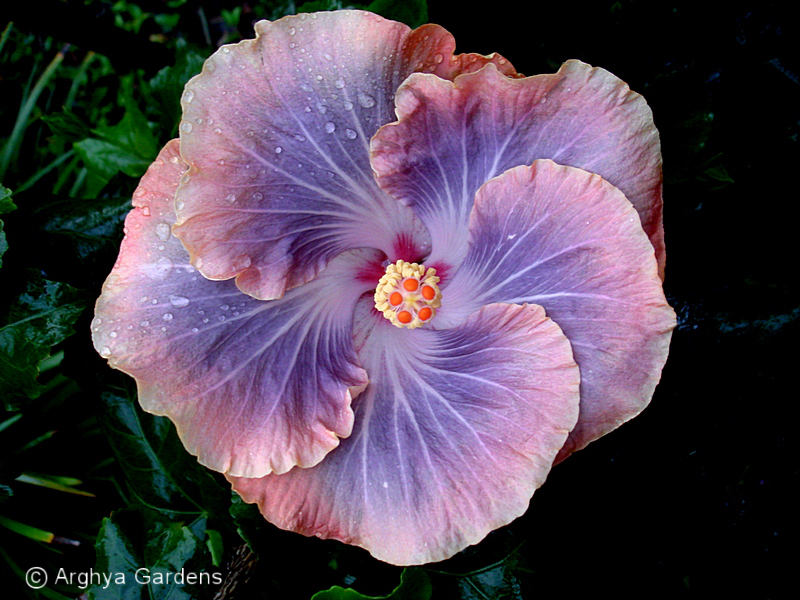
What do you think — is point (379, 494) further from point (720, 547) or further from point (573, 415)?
point (720, 547)

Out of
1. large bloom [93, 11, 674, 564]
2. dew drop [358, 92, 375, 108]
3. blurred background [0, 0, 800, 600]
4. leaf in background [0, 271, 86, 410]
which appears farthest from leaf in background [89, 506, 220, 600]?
dew drop [358, 92, 375, 108]

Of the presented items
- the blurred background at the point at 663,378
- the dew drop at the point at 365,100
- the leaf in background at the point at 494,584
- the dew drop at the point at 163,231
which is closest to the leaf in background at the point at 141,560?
the blurred background at the point at 663,378

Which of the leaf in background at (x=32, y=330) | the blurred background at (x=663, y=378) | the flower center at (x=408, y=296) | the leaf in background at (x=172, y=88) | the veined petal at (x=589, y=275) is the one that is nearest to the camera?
the veined petal at (x=589, y=275)

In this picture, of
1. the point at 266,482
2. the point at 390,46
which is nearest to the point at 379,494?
the point at 266,482

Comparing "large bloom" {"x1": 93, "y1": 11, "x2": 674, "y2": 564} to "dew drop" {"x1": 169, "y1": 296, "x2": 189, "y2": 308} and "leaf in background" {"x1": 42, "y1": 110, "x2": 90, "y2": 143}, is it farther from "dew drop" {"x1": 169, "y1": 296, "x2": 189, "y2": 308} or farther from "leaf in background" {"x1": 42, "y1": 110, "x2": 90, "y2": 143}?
"leaf in background" {"x1": 42, "y1": 110, "x2": 90, "y2": 143}

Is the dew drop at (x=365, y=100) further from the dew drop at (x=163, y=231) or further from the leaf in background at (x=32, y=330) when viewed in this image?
the leaf in background at (x=32, y=330)

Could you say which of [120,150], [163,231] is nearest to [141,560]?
[163,231]

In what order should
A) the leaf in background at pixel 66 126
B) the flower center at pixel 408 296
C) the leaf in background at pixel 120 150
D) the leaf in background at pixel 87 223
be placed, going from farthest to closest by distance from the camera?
the leaf in background at pixel 66 126 < the leaf in background at pixel 120 150 < the leaf in background at pixel 87 223 < the flower center at pixel 408 296
